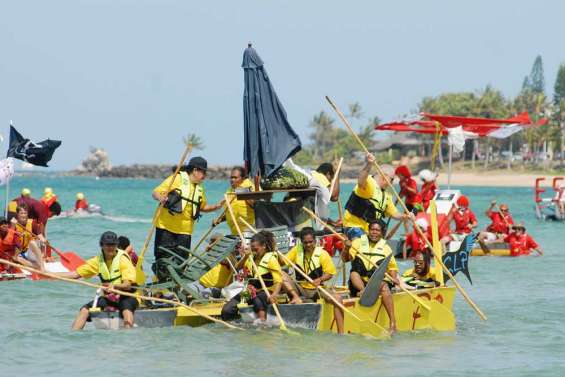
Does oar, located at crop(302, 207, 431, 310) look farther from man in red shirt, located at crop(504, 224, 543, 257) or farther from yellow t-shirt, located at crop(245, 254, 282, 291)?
man in red shirt, located at crop(504, 224, 543, 257)

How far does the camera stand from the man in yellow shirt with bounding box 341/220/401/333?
14.6 metres

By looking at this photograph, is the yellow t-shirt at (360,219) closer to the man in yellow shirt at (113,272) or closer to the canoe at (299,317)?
the canoe at (299,317)

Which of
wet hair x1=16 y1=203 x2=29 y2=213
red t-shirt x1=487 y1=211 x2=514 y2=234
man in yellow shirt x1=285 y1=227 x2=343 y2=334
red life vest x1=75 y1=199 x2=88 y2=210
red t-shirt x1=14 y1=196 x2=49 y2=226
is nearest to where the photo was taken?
man in yellow shirt x1=285 y1=227 x2=343 y2=334

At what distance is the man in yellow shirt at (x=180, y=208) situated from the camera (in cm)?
1551

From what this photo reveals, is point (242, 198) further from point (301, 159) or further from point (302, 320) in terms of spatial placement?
point (301, 159)

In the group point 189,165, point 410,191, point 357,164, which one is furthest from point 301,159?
point 189,165

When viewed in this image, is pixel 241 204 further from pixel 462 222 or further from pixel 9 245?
pixel 462 222

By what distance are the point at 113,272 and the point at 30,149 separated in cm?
658

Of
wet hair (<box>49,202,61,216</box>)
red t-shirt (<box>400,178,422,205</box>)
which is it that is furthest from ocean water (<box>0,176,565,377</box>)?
red t-shirt (<box>400,178,422,205</box>)

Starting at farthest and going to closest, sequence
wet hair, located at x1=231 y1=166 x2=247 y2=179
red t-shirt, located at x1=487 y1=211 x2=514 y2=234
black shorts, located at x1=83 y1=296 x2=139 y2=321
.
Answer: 1. red t-shirt, located at x1=487 y1=211 x2=514 y2=234
2. wet hair, located at x1=231 y1=166 x2=247 y2=179
3. black shorts, located at x1=83 y1=296 x2=139 y2=321

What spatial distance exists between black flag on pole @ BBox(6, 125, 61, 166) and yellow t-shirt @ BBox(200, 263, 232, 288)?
541cm

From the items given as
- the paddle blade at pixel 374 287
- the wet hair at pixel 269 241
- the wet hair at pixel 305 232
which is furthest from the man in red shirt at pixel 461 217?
the wet hair at pixel 269 241

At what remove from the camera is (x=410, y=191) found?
2523 cm

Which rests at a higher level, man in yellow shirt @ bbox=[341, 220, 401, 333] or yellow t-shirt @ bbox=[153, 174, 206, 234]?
yellow t-shirt @ bbox=[153, 174, 206, 234]
